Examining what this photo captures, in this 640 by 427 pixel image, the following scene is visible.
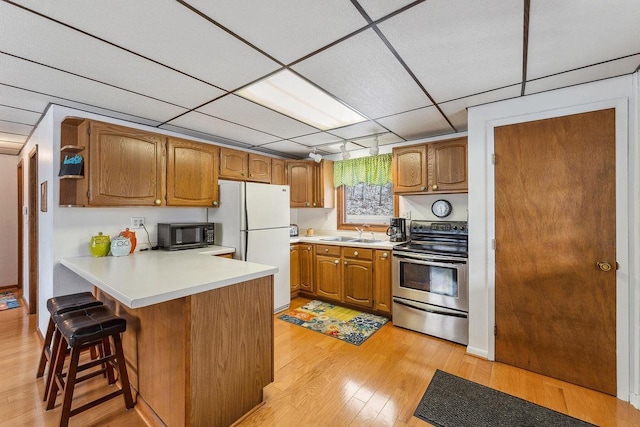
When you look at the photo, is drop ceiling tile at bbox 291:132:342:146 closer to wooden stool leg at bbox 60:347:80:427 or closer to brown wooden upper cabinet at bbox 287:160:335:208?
brown wooden upper cabinet at bbox 287:160:335:208

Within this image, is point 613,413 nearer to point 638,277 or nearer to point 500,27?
point 638,277

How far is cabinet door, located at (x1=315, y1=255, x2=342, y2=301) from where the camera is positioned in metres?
3.74

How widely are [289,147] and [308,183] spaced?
2.00 ft

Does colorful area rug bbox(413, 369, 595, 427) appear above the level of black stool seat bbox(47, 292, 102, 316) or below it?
below

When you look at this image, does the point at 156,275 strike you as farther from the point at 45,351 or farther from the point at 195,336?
the point at 45,351

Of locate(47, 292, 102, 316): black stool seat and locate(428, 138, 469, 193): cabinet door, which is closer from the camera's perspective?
locate(47, 292, 102, 316): black stool seat

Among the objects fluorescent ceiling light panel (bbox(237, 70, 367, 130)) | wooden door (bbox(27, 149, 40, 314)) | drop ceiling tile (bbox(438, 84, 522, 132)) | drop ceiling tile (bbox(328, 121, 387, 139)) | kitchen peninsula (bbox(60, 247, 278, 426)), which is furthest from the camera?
wooden door (bbox(27, 149, 40, 314))

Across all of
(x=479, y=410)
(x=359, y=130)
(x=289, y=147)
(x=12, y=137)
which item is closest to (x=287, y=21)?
(x=359, y=130)

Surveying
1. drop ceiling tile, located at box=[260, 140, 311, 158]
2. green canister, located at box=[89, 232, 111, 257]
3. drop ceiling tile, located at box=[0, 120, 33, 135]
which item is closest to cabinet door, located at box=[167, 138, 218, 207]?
green canister, located at box=[89, 232, 111, 257]

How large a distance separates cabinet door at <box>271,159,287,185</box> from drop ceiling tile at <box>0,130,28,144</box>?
2974mm

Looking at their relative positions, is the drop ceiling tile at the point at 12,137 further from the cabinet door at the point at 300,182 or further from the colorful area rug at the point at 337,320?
the colorful area rug at the point at 337,320

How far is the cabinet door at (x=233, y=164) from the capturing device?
351 cm

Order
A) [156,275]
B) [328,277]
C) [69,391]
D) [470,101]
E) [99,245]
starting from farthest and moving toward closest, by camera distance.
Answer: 1. [328,277]
2. [99,245]
3. [470,101]
4. [156,275]
5. [69,391]

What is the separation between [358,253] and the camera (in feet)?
11.6
